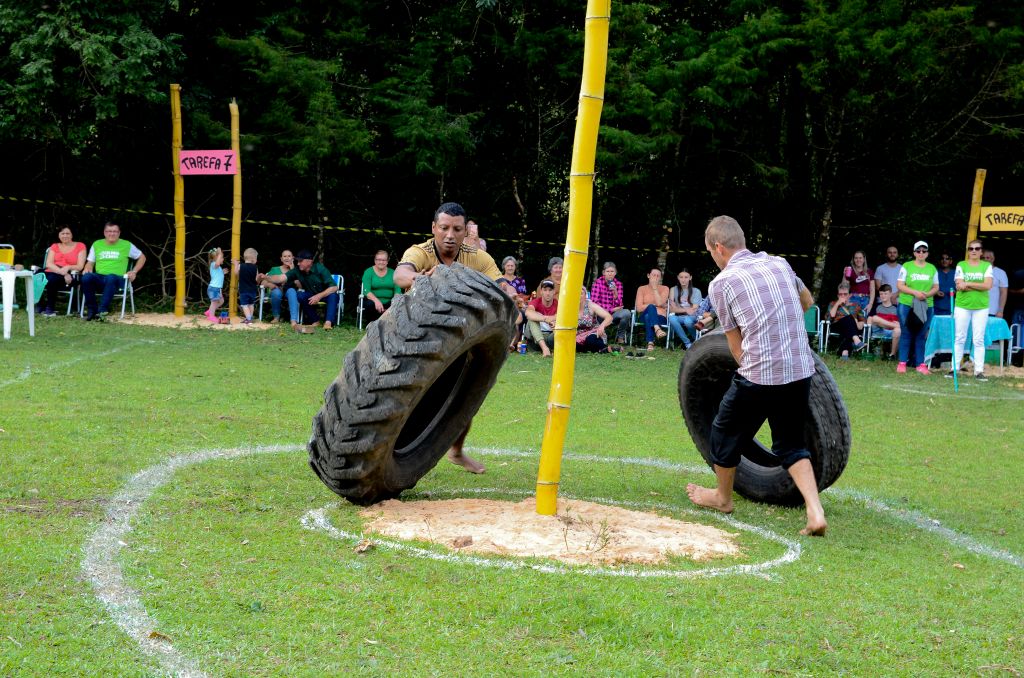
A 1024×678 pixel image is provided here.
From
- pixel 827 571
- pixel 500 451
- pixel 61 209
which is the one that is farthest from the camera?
pixel 61 209

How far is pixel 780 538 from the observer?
5.89m

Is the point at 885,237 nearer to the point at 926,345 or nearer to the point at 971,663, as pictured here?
the point at 926,345

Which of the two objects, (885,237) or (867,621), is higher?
(885,237)

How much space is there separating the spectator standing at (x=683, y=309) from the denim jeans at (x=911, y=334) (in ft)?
11.4

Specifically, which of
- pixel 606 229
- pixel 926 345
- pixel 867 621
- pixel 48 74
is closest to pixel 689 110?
pixel 606 229

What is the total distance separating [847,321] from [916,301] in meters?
2.18

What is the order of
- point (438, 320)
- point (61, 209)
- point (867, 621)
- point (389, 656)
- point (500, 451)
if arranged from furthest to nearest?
1. point (61, 209)
2. point (500, 451)
3. point (438, 320)
4. point (867, 621)
5. point (389, 656)

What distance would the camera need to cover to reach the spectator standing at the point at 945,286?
18336mm

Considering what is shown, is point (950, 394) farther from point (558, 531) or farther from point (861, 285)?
point (558, 531)

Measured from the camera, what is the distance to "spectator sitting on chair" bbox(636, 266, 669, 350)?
19.3 metres

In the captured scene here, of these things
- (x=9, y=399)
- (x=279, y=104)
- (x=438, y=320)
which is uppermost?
(x=279, y=104)

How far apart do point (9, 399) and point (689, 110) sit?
15687 millimetres

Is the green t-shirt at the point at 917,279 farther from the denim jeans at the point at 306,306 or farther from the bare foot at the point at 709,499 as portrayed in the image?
the bare foot at the point at 709,499

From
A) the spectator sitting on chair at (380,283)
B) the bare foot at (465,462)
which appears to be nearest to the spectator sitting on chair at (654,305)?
the spectator sitting on chair at (380,283)
